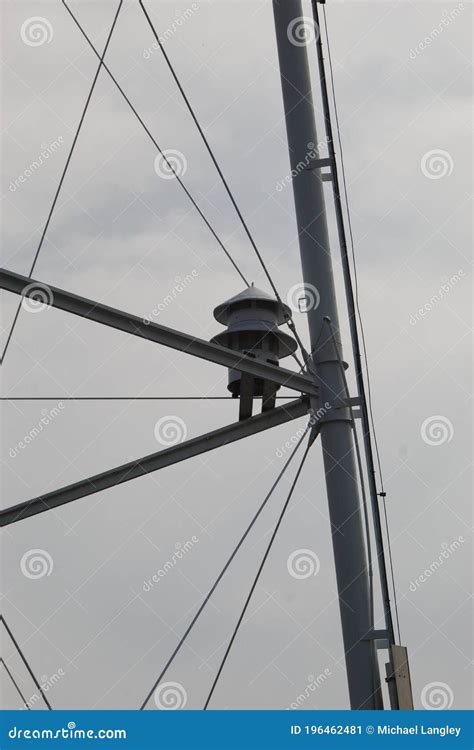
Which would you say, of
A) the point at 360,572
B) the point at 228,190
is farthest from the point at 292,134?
the point at 360,572

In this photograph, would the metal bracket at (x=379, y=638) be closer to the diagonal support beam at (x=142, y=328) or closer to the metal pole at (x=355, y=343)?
the metal pole at (x=355, y=343)

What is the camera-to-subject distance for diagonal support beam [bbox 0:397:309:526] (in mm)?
10422

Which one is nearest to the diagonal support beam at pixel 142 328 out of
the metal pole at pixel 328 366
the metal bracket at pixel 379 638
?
the metal pole at pixel 328 366

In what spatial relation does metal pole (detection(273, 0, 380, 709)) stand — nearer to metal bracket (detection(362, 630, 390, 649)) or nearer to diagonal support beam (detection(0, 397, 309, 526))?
metal bracket (detection(362, 630, 390, 649))

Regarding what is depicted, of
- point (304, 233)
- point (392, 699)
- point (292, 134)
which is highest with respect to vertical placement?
point (292, 134)

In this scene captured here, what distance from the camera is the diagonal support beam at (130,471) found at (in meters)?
10.4

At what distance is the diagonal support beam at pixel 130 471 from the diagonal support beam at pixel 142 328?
53 cm

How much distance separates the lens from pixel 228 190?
11422 mm

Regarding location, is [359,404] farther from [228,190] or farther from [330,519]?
[228,190]

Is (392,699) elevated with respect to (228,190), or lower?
lower

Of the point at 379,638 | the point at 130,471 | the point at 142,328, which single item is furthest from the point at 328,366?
the point at 379,638

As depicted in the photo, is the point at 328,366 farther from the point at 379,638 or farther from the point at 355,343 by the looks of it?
the point at 379,638

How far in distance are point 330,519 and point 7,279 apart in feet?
11.5

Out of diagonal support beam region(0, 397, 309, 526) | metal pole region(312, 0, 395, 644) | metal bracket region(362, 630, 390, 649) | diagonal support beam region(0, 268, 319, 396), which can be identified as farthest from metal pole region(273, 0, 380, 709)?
diagonal support beam region(0, 397, 309, 526)
